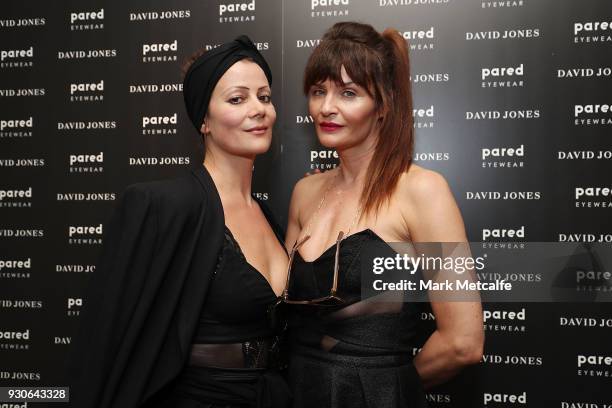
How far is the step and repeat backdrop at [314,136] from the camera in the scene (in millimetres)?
2357

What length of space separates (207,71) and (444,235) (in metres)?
0.93

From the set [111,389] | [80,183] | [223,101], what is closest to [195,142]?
[80,183]

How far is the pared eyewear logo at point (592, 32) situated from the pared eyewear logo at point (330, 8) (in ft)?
3.34

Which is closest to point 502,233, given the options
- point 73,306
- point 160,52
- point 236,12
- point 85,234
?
point 236,12

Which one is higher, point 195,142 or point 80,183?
point 195,142

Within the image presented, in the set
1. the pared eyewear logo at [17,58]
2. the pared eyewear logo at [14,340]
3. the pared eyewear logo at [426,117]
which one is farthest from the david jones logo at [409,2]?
the pared eyewear logo at [14,340]

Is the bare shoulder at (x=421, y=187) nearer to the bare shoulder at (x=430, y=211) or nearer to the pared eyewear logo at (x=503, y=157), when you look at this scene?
the bare shoulder at (x=430, y=211)

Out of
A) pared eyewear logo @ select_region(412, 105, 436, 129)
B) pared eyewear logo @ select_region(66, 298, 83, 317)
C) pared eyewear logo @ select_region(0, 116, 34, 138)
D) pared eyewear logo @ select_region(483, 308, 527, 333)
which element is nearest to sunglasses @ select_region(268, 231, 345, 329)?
pared eyewear logo @ select_region(412, 105, 436, 129)

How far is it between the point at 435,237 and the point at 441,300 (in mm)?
211

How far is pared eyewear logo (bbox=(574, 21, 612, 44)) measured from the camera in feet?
7.66

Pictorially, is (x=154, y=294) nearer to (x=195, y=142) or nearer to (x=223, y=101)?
(x=223, y=101)

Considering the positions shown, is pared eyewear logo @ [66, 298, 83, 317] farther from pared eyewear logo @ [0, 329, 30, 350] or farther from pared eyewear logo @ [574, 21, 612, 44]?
pared eyewear logo @ [574, 21, 612, 44]

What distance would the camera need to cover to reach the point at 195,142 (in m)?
2.68

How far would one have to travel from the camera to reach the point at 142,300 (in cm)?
157
